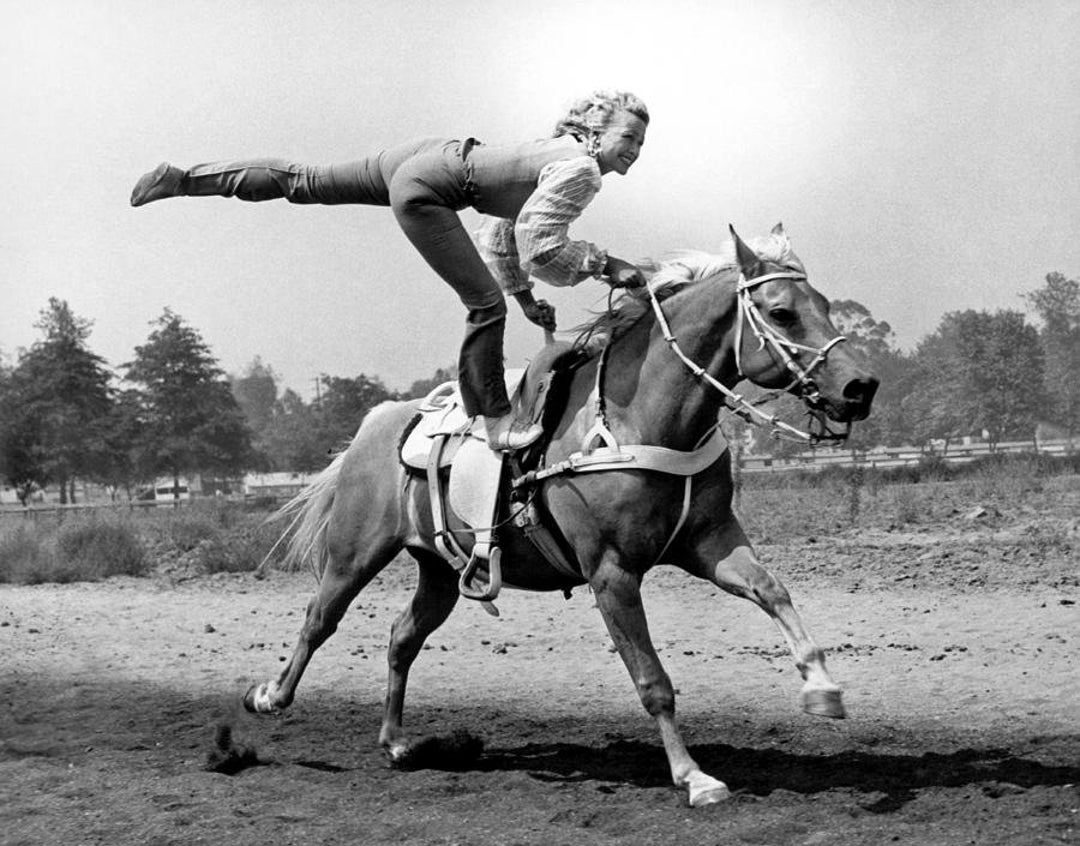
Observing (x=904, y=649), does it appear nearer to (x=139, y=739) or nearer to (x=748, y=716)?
(x=748, y=716)

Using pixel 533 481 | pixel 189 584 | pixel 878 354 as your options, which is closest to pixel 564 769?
pixel 533 481

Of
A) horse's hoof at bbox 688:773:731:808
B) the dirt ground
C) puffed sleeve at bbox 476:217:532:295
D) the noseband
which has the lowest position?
the dirt ground

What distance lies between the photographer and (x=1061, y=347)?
4531 cm

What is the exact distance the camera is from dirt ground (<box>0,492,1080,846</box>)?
529 centimetres

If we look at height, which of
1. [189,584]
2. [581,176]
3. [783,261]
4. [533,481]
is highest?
[581,176]

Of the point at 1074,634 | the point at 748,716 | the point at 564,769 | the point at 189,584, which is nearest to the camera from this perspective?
the point at 564,769

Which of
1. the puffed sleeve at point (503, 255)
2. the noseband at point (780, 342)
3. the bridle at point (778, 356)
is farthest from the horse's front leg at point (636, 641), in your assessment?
the puffed sleeve at point (503, 255)

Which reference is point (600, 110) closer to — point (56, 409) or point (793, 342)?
point (793, 342)

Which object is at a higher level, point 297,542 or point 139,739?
point 297,542

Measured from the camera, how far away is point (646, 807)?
5469mm

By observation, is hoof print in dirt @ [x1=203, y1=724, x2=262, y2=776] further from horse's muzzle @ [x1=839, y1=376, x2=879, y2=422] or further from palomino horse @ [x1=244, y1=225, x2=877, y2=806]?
horse's muzzle @ [x1=839, y1=376, x2=879, y2=422]

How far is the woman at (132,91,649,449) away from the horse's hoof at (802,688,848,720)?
181 centimetres

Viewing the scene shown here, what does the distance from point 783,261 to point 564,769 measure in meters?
2.85

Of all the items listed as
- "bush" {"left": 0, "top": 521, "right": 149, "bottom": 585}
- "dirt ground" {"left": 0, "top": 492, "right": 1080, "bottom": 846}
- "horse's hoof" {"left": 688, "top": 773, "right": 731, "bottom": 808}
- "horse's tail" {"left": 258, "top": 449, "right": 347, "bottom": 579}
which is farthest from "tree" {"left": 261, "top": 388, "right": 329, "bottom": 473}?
"horse's hoof" {"left": 688, "top": 773, "right": 731, "bottom": 808}
